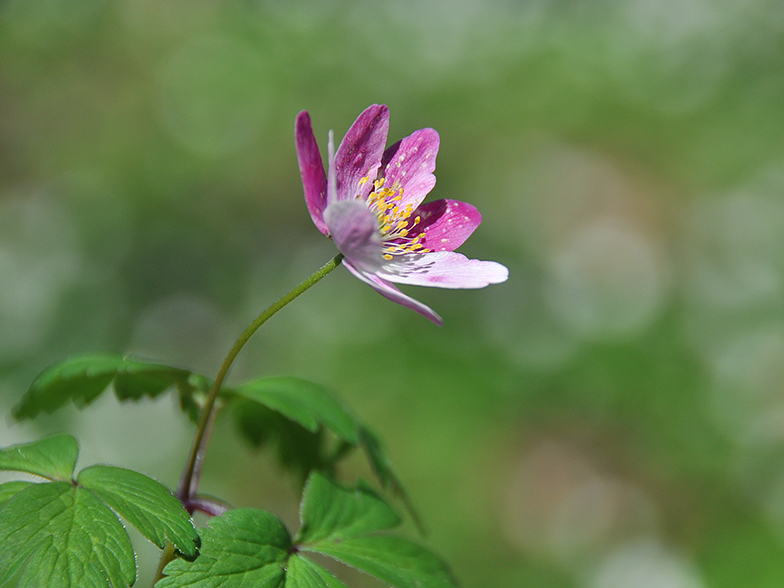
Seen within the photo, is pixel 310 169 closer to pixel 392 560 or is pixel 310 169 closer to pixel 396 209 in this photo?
pixel 396 209

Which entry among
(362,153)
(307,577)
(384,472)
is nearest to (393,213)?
(362,153)

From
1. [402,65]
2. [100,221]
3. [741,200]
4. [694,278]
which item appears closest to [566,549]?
[694,278]

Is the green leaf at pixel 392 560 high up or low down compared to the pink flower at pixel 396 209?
down

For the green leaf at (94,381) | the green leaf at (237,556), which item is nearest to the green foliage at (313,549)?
the green leaf at (237,556)

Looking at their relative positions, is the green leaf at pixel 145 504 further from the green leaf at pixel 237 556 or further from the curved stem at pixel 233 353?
the curved stem at pixel 233 353

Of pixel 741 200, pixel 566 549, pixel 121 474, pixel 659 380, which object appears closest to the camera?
pixel 121 474

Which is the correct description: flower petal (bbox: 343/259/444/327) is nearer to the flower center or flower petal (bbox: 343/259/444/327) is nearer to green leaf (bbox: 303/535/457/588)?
the flower center

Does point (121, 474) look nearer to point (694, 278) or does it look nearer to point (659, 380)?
point (659, 380)

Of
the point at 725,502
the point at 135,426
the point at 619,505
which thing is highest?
the point at 725,502
